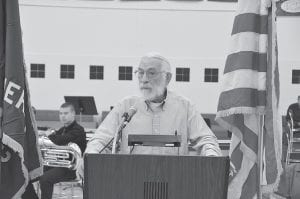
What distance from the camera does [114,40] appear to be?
1781cm

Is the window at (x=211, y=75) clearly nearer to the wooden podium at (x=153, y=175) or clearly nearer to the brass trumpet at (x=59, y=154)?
the brass trumpet at (x=59, y=154)

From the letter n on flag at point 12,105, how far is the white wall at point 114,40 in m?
13.8

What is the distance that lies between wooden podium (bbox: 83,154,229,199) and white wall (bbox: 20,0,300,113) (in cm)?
1465

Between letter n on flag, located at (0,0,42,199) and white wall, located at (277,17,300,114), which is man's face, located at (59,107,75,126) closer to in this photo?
letter n on flag, located at (0,0,42,199)

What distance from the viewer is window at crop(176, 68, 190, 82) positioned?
1791cm

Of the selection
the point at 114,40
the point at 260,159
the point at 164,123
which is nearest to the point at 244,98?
the point at 260,159

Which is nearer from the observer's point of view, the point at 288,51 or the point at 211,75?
the point at 288,51

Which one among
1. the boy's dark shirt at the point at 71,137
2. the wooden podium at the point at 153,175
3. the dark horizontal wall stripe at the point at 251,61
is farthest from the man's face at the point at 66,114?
the wooden podium at the point at 153,175

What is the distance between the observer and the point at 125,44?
1783 cm

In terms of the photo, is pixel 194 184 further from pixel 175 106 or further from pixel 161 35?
pixel 161 35

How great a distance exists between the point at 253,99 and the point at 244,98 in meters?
0.09

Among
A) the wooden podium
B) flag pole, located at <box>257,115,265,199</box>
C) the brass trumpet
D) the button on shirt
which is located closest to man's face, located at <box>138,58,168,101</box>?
the button on shirt

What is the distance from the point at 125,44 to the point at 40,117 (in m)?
3.43

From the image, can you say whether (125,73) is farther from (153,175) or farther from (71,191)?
(153,175)
